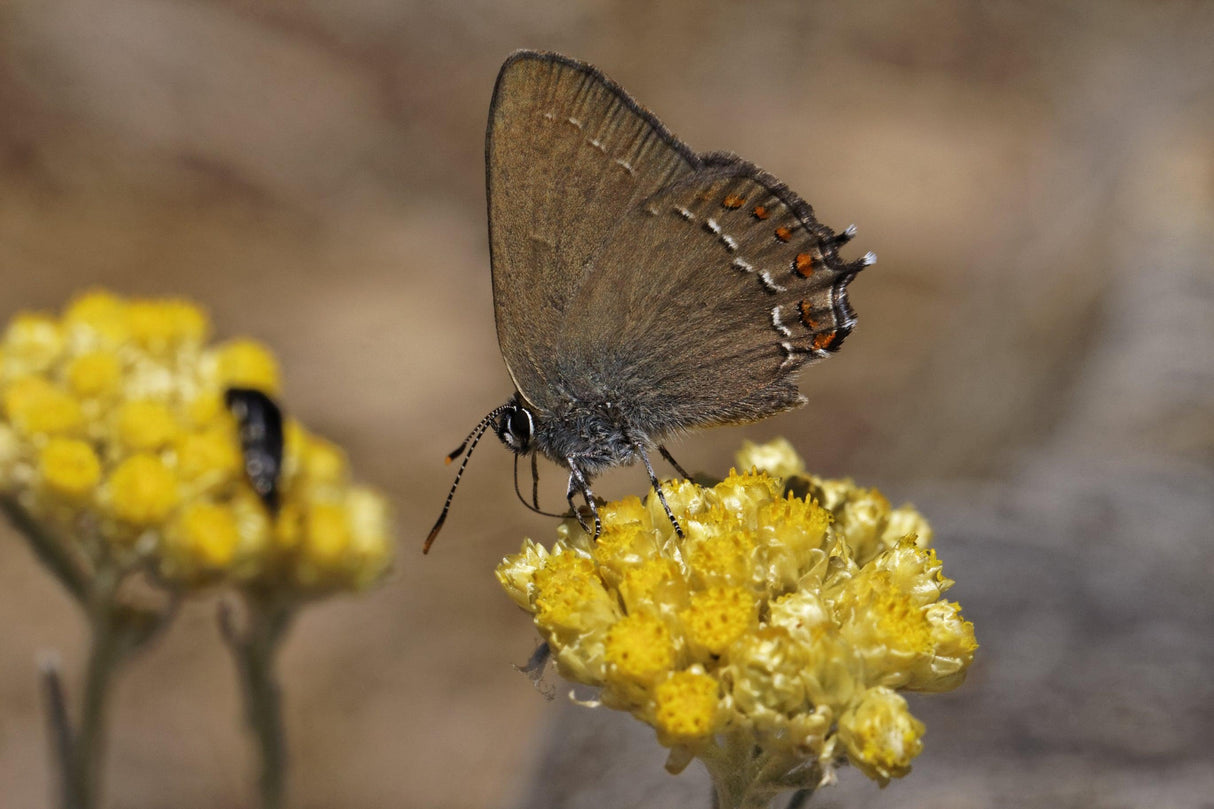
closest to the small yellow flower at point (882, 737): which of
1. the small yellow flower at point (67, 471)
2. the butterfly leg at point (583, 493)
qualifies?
the butterfly leg at point (583, 493)

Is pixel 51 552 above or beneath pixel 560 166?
beneath

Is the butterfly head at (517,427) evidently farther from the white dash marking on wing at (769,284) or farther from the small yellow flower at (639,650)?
the small yellow flower at (639,650)

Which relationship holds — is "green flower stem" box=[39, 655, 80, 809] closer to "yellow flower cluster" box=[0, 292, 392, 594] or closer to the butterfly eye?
"yellow flower cluster" box=[0, 292, 392, 594]

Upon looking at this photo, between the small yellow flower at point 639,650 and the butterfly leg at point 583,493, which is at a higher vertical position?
the butterfly leg at point 583,493

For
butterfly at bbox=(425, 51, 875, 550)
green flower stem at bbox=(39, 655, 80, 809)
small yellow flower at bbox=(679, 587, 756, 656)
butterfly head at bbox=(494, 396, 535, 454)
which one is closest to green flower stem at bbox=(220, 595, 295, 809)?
green flower stem at bbox=(39, 655, 80, 809)

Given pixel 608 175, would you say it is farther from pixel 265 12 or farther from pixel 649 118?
pixel 265 12

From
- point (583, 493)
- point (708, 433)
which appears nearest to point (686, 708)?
point (583, 493)

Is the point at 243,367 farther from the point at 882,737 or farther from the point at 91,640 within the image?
the point at 882,737
